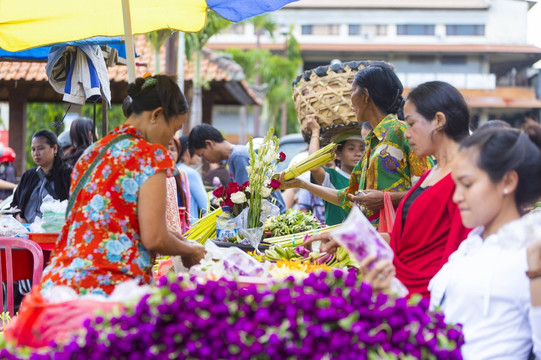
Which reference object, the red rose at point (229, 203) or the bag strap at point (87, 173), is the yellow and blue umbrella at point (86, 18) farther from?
the bag strap at point (87, 173)

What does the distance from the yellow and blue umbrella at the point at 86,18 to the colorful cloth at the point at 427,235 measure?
1902 mm

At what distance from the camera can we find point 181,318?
1.96 meters

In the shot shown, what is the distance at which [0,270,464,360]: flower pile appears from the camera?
1.90 meters

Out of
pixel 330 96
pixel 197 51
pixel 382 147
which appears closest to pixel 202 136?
pixel 330 96

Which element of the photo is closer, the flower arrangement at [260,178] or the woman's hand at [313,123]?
the flower arrangement at [260,178]

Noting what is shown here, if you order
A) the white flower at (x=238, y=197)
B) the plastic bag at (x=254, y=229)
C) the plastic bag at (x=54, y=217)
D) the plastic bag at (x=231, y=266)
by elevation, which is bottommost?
the plastic bag at (x=54, y=217)

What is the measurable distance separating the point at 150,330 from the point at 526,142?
1.26 metres

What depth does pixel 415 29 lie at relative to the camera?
44750mm

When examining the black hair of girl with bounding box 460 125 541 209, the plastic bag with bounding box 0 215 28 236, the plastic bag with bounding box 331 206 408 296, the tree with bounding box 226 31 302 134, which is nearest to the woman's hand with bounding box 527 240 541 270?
the black hair of girl with bounding box 460 125 541 209

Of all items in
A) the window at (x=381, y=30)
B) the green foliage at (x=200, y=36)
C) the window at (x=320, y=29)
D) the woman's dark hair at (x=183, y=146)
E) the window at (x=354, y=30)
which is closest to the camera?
the woman's dark hair at (x=183, y=146)

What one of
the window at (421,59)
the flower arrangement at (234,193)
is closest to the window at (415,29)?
the window at (421,59)

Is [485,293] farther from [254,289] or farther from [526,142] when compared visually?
[254,289]

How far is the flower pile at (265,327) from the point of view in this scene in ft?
6.24

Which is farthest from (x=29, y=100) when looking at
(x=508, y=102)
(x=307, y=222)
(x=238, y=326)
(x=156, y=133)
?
(x=508, y=102)
